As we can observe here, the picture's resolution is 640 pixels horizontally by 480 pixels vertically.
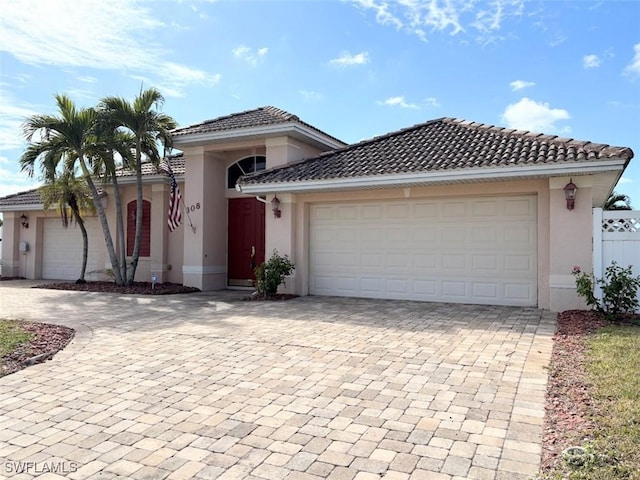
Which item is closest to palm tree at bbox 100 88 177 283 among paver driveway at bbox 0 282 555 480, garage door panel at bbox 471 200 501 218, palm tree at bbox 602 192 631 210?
paver driveway at bbox 0 282 555 480

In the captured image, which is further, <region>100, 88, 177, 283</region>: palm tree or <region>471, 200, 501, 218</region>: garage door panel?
<region>100, 88, 177, 283</region>: palm tree

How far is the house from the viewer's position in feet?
31.3

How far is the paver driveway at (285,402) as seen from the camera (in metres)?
3.35

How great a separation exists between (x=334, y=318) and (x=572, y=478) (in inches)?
245

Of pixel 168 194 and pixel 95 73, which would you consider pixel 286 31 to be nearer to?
pixel 95 73

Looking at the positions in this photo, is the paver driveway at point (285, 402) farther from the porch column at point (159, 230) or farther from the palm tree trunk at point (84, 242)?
the palm tree trunk at point (84, 242)

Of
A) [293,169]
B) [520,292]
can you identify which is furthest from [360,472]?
[293,169]

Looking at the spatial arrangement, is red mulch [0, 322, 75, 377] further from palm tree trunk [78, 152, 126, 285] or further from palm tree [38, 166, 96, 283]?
palm tree [38, 166, 96, 283]

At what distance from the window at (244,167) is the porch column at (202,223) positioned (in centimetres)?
55

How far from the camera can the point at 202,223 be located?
572 inches

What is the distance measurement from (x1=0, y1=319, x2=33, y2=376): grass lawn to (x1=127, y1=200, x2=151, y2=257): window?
796cm

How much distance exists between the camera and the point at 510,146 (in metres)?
10.6

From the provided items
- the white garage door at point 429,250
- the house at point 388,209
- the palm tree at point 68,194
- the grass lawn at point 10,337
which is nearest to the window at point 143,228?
the house at point 388,209

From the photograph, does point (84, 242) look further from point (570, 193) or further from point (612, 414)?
point (612, 414)
